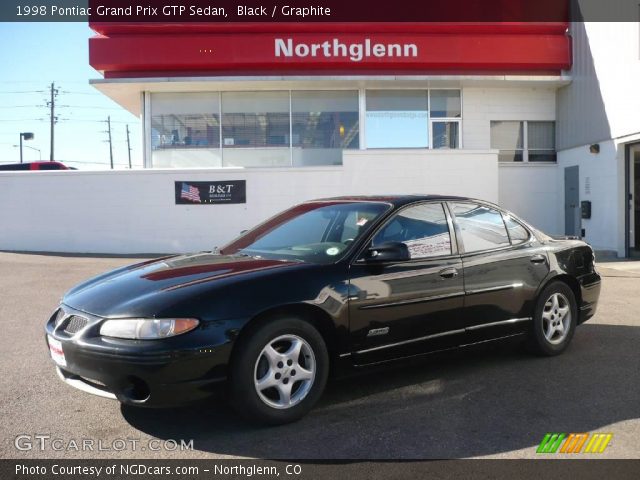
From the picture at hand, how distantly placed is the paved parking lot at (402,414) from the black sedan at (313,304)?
0.27 m

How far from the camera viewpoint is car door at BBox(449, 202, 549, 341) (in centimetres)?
493

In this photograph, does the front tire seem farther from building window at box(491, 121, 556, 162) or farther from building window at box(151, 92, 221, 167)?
building window at box(491, 121, 556, 162)

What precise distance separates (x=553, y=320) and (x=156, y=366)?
12.3 feet

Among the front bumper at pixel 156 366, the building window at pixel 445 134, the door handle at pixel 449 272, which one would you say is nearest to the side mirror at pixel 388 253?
the door handle at pixel 449 272

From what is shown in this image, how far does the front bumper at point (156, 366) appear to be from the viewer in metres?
3.50

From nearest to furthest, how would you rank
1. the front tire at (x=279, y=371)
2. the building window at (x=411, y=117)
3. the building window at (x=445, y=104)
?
the front tire at (x=279, y=371)
the building window at (x=411, y=117)
the building window at (x=445, y=104)

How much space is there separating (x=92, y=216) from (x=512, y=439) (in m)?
14.6

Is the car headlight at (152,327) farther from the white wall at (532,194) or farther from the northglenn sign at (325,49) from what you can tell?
the white wall at (532,194)

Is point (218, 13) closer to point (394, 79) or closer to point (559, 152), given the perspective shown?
point (394, 79)

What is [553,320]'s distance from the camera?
220 inches

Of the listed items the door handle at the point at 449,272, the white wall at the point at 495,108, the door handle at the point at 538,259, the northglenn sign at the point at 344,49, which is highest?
the northglenn sign at the point at 344,49

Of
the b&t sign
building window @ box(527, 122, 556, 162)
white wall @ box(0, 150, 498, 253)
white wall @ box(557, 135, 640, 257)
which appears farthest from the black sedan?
Result: building window @ box(527, 122, 556, 162)

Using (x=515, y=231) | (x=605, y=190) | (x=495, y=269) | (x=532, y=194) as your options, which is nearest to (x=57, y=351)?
(x=495, y=269)

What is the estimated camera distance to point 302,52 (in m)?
16.8
